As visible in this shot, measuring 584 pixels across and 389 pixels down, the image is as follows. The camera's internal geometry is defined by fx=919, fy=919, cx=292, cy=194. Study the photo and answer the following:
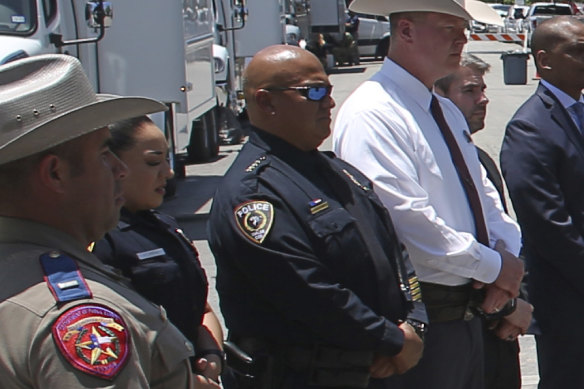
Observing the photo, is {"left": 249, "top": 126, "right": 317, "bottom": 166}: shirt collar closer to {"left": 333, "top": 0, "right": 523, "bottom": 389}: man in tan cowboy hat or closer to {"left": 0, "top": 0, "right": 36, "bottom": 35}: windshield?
{"left": 333, "top": 0, "right": 523, "bottom": 389}: man in tan cowboy hat

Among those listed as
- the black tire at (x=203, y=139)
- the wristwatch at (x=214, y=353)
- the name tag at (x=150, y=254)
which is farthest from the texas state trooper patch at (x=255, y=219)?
the black tire at (x=203, y=139)

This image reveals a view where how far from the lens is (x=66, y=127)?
1.67 m

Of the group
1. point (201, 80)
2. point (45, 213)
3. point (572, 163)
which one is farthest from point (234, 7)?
point (45, 213)

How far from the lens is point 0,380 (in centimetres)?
158

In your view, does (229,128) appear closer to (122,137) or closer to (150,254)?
(122,137)

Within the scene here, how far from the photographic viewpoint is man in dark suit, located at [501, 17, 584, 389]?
351 cm

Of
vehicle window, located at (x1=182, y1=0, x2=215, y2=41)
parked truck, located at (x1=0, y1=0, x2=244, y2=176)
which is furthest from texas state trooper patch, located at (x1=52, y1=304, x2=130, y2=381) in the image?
vehicle window, located at (x1=182, y1=0, x2=215, y2=41)

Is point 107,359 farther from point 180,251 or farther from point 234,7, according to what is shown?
point 234,7

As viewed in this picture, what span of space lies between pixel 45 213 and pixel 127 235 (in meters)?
0.83

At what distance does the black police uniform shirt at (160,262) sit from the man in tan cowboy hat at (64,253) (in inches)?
26.1

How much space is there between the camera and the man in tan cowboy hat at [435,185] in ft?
9.68

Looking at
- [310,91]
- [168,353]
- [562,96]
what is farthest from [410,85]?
[168,353]

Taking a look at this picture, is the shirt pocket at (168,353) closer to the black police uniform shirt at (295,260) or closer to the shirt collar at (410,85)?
the black police uniform shirt at (295,260)

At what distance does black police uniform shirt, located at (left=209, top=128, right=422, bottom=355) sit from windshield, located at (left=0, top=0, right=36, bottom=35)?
558cm
